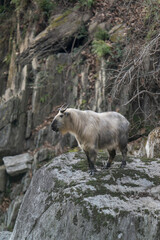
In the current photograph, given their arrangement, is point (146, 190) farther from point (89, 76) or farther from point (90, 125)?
point (89, 76)

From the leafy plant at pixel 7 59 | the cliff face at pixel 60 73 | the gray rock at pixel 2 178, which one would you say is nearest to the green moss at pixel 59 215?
the cliff face at pixel 60 73

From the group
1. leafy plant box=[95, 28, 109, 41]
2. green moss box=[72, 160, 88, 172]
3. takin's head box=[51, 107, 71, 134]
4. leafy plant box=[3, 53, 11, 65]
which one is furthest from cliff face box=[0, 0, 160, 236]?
takin's head box=[51, 107, 71, 134]

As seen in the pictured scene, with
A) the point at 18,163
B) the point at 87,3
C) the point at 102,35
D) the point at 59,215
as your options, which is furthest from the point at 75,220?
the point at 87,3

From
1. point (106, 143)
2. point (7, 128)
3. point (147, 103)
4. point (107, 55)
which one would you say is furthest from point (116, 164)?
point (7, 128)

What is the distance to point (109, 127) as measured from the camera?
622 cm

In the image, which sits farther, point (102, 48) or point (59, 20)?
point (59, 20)

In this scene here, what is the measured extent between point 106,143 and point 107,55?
21.8 feet

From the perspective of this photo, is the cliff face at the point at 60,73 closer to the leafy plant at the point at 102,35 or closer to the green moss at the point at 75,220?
the leafy plant at the point at 102,35

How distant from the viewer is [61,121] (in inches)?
233

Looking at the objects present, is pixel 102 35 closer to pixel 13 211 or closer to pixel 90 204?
pixel 13 211

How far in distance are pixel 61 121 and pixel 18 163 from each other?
8755 mm

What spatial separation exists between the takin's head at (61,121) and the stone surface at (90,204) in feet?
2.57

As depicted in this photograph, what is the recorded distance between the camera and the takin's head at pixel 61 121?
5.92 meters

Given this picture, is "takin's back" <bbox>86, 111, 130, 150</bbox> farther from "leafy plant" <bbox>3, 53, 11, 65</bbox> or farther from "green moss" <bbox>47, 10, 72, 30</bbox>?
"leafy plant" <bbox>3, 53, 11, 65</bbox>
